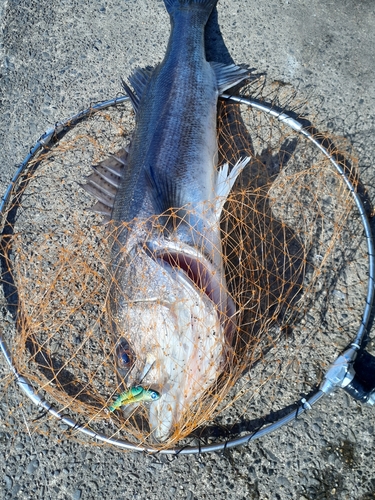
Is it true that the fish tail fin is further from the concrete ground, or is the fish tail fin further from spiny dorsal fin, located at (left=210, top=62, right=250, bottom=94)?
spiny dorsal fin, located at (left=210, top=62, right=250, bottom=94)

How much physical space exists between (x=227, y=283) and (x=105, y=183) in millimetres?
1175

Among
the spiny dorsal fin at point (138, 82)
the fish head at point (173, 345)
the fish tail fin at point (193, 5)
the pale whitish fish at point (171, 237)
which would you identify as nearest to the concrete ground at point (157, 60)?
the fish tail fin at point (193, 5)

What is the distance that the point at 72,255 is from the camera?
3.55 meters

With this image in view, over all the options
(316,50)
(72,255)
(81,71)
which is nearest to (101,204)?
(72,255)

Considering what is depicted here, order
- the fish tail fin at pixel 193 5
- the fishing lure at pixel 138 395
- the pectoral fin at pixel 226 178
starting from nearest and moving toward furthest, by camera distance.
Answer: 1. the fishing lure at pixel 138 395
2. the pectoral fin at pixel 226 178
3. the fish tail fin at pixel 193 5

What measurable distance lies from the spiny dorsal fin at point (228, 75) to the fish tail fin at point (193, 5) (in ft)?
1.74

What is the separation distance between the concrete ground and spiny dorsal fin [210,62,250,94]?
0.20 m

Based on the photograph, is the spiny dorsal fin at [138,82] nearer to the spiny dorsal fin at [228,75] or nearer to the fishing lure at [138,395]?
the spiny dorsal fin at [228,75]

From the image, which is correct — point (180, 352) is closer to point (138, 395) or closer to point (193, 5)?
point (138, 395)

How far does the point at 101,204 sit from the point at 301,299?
5.29ft

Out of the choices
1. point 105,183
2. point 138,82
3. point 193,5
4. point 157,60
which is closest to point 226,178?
point 105,183

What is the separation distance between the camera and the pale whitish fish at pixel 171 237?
8.83ft

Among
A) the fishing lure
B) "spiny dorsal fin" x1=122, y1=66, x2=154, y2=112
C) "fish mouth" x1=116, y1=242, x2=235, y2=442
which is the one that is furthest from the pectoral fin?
the fishing lure

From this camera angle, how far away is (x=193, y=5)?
374 centimetres
